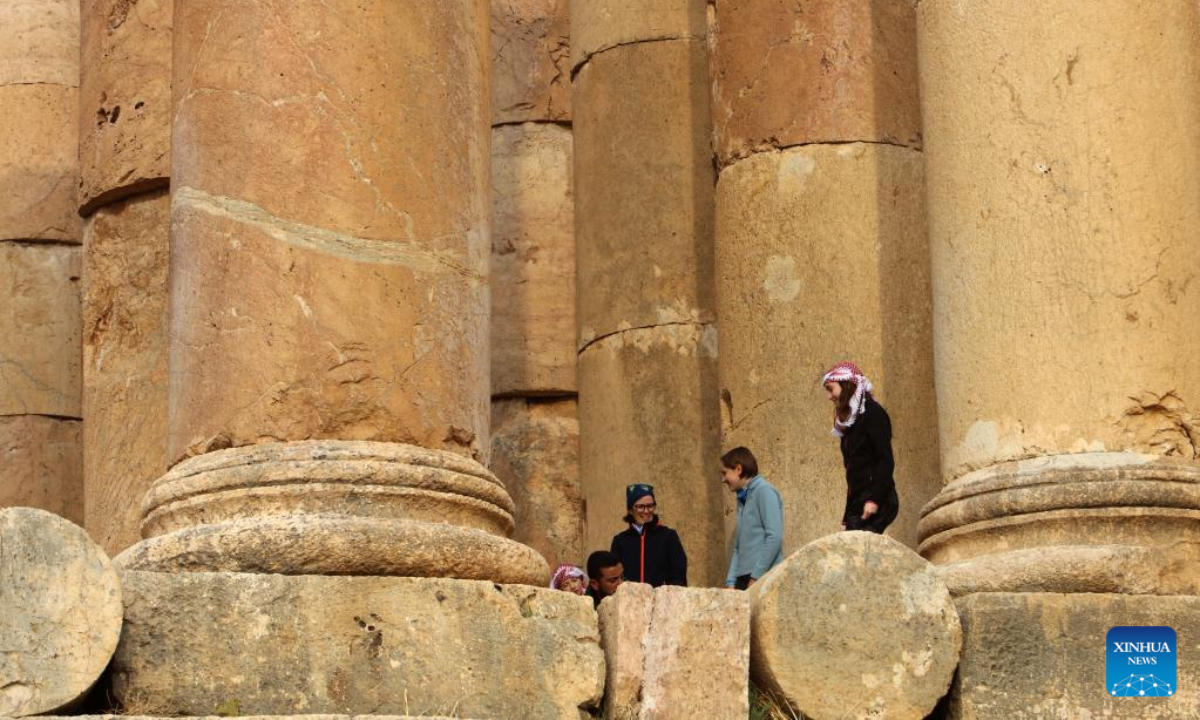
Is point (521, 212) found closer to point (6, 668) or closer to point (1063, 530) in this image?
point (1063, 530)

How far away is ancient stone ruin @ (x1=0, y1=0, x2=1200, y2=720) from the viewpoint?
7090 mm

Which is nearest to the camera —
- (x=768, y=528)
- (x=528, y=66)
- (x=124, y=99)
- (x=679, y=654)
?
(x=679, y=654)

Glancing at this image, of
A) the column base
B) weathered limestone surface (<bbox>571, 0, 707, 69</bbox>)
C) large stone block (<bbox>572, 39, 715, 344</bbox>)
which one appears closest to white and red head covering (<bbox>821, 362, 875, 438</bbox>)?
the column base

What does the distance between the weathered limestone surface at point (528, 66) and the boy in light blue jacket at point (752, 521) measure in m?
3.52

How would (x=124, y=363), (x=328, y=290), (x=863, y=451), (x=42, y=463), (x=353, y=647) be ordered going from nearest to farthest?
(x=353, y=647) < (x=328, y=290) < (x=863, y=451) < (x=124, y=363) < (x=42, y=463)

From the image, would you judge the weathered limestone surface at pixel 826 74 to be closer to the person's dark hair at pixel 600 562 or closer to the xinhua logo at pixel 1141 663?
the person's dark hair at pixel 600 562

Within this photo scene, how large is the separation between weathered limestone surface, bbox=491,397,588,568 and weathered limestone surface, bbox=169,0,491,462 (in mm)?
3952

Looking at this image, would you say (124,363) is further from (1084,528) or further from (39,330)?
(1084,528)

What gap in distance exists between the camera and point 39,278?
42.3ft

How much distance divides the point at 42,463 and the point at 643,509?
4.20 m

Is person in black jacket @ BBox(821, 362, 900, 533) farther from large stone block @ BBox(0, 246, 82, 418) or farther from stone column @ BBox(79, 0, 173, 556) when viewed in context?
large stone block @ BBox(0, 246, 82, 418)

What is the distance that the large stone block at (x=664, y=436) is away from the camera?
11.5 metres

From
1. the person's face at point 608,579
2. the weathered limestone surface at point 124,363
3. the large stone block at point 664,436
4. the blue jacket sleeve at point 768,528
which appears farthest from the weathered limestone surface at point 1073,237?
the weathered limestone surface at point 124,363

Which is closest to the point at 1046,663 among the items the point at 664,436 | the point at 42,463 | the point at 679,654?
the point at 679,654
